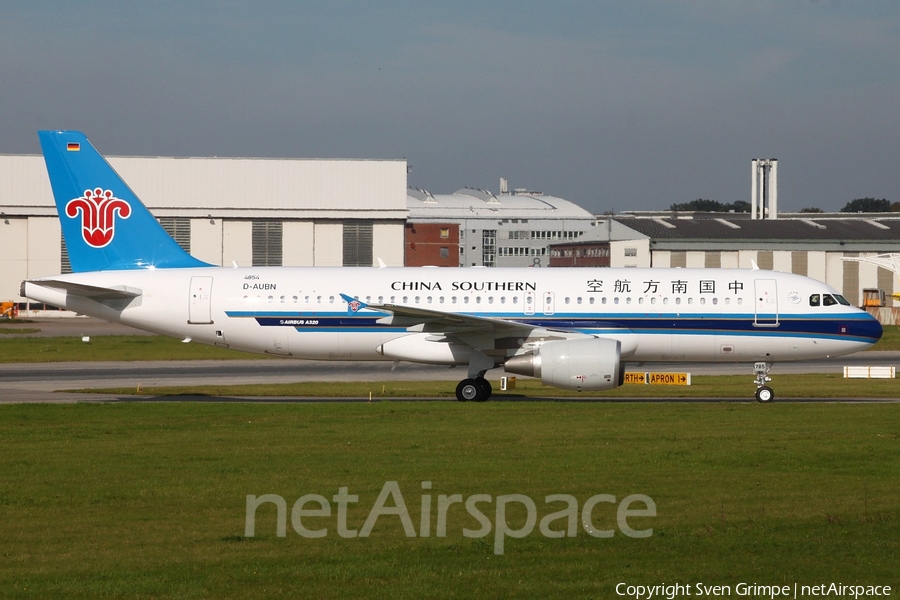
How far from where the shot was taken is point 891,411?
25.8 m

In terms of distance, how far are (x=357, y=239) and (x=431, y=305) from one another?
57.8 m

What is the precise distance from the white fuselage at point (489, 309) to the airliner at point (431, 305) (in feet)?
0.11

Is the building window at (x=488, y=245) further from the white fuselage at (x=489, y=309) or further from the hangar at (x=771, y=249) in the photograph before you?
the white fuselage at (x=489, y=309)

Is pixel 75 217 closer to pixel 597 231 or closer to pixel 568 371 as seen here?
pixel 568 371

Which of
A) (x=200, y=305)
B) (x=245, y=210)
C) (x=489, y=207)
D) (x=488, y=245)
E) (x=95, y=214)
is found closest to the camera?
(x=200, y=305)

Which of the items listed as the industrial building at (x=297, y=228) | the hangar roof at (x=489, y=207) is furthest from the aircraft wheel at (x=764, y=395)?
the hangar roof at (x=489, y=207)

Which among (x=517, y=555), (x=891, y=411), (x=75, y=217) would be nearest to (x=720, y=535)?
(x=517, y=555)

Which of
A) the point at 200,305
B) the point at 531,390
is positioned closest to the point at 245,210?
the point at 531,390

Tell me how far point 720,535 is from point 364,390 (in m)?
23.3

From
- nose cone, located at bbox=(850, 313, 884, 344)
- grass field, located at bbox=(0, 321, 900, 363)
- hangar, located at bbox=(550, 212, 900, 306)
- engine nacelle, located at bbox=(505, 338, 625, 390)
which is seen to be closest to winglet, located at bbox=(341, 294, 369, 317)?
engine nacelle, located at bbox=(505, 338, 625, 390)

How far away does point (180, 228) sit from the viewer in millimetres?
86500
